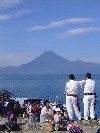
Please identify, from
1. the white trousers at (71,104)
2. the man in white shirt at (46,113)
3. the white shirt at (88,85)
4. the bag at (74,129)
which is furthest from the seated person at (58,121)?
the white shirt at (88,85)

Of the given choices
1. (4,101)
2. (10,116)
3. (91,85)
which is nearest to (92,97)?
(91,85)

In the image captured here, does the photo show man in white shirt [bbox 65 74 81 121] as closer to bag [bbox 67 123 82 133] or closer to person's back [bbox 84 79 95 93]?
person's back [bbox 84 79 95 93]

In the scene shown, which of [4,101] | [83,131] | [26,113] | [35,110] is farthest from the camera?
[4,101]

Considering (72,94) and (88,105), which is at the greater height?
(72,94)

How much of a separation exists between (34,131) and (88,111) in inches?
117

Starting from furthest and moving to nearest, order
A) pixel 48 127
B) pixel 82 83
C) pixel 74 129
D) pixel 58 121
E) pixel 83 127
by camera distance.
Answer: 1. pixel 82 83
2. pixel 58 121
3. pixel 83 127
4. pixel 48 127
5. pixel 74 129

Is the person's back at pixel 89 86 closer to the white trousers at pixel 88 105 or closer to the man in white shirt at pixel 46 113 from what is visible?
the white trousers at pixel 88 105

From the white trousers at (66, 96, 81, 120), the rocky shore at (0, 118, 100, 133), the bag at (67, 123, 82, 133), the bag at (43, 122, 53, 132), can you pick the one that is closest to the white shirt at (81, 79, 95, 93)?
the white trousers at (66, 96, 81, 120)

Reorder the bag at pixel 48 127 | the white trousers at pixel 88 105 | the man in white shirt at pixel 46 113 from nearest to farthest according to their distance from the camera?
the bag at pixel 48 127
the man in white shirt at pixel 46 113
the white trousers at pixel 88 105

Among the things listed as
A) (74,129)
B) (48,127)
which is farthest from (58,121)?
(74,129)

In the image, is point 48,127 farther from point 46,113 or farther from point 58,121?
point 46,113

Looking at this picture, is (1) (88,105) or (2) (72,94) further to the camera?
(1) (88,105)

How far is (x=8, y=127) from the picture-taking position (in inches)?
696

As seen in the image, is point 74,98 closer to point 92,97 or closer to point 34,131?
point 92,97
